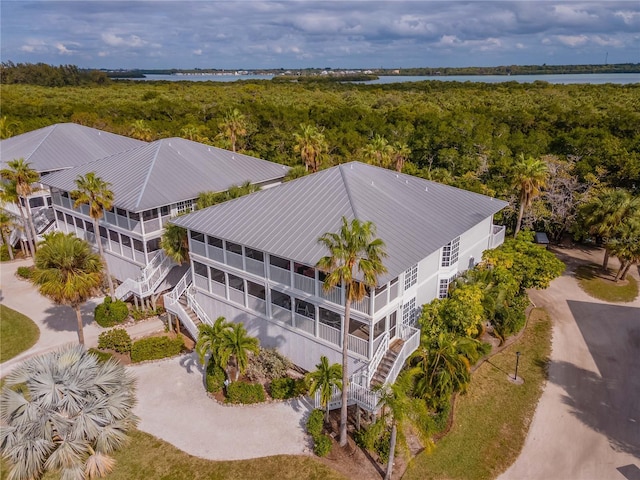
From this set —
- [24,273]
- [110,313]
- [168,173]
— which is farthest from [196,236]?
[24,273]

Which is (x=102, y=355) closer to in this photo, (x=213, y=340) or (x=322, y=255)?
(x=213, y=340)

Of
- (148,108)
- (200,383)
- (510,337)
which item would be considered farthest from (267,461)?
(148,108)

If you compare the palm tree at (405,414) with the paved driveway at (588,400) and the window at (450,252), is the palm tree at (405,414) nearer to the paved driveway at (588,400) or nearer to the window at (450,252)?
the paved driveway at (588,400)

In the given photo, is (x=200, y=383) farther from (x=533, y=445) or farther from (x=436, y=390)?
(x=533, y=445)

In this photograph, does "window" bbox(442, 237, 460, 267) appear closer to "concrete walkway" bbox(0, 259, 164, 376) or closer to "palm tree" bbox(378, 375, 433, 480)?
"palm tree" bbox(378, 375, 433, 480)

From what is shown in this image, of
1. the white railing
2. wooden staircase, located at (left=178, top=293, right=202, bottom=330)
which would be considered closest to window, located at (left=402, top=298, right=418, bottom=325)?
the white railing

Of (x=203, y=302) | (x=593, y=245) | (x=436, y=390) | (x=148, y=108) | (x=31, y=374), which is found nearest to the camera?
(x=31, y=374)

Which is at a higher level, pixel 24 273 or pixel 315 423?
pixel 315 423

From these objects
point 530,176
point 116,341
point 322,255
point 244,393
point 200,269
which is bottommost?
point 244,393

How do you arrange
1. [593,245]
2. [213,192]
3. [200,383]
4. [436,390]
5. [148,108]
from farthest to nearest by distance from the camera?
1. [148,108]
2. [593,245]
3. [213,192]
4. [200,383]
5. [436,390]
